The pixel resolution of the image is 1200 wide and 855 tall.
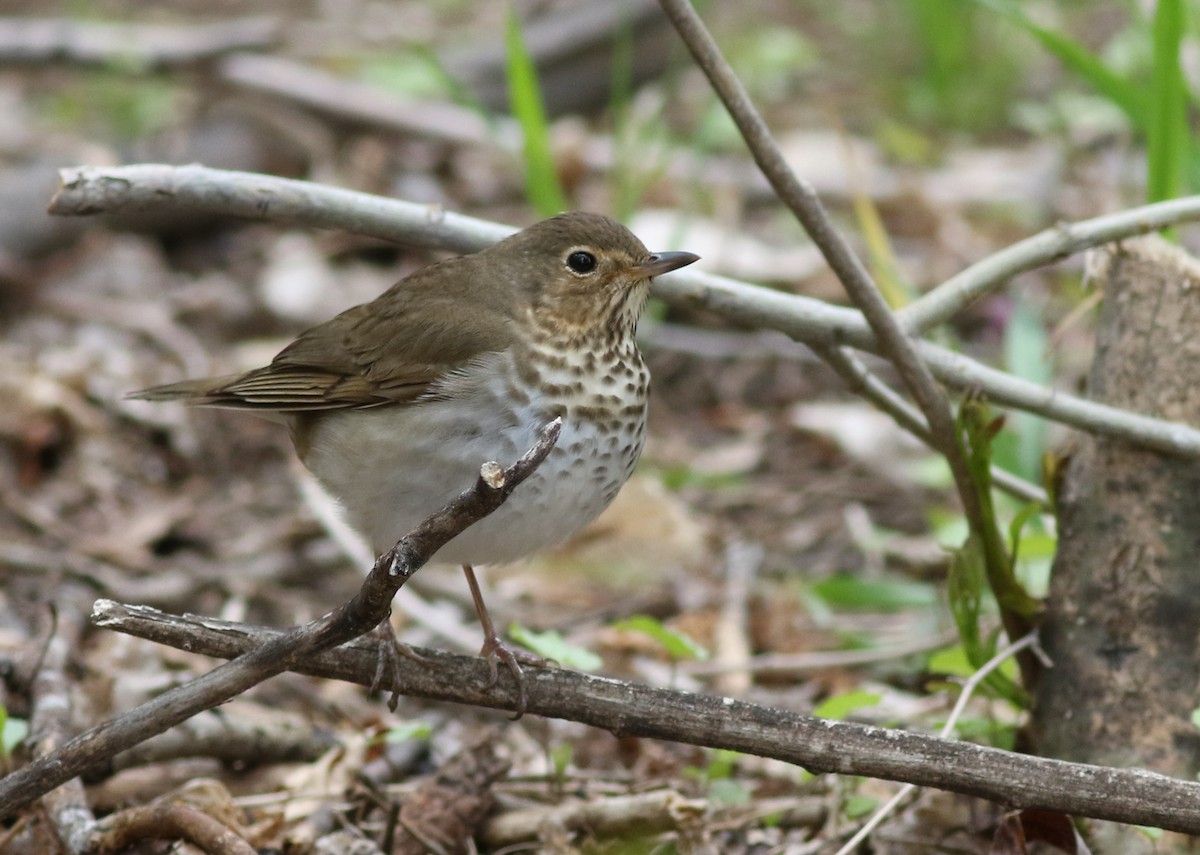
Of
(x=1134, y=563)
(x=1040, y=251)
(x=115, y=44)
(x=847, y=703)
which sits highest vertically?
(x=115, y=44)

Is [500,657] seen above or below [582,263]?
below

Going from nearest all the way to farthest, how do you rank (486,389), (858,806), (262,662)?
(262,662)
(486,389)
(858,806)

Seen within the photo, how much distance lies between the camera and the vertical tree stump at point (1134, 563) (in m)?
A: 3.23

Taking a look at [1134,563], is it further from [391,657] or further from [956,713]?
[391,657]

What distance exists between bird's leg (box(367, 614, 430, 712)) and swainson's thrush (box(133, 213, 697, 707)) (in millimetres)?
186

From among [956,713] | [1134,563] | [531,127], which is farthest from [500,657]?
[531,127]

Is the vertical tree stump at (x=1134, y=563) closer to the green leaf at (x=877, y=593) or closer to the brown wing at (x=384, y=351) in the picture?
the green leaf at (x=877, y=593)

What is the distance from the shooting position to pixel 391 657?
3020 millimetres

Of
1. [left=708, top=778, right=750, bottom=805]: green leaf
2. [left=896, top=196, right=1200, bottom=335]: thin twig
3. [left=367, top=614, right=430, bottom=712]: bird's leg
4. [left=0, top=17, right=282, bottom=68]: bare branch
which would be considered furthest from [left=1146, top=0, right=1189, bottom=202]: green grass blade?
[left=0, top=17, right=282, bottom=68]: bare branch

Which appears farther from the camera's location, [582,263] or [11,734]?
[582,263]

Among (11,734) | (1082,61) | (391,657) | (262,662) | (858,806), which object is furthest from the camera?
(1082,61)

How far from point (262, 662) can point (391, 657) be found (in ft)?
1.78

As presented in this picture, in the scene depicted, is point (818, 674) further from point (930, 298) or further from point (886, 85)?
point (886, 85)

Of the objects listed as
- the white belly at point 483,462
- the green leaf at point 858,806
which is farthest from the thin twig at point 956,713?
the white belly at point 483,462
